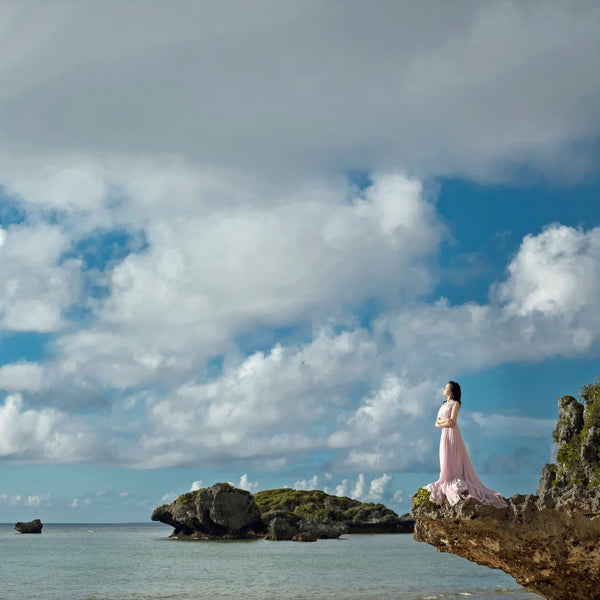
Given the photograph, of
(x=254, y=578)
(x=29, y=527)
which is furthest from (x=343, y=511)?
(x=254, y=578)

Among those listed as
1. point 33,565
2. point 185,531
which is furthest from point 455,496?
point 185,531

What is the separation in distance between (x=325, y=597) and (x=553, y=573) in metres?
24.6

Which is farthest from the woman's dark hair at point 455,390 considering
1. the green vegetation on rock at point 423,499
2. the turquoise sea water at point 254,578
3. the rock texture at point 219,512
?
the rock texture at point 219,512

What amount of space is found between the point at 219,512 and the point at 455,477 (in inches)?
3430

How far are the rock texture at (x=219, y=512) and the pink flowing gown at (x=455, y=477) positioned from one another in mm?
86194

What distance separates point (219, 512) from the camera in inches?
3907

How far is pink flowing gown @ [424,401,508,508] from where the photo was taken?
55.3 ft

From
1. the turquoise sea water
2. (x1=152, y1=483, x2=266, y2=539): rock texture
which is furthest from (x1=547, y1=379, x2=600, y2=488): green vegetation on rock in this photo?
(x1=152, y1=483, x2=266, y2=539): rock texture

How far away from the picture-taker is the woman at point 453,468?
16.9 metres

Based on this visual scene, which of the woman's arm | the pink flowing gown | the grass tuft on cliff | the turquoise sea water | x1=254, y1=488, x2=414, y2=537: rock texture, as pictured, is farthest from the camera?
x1=254, y1=488, x2=414, y2=537: rock texture

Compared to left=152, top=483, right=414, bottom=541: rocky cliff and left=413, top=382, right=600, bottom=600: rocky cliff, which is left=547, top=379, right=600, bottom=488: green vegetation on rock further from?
left=152, top=483, right=414, bottom=541: rocky cliff

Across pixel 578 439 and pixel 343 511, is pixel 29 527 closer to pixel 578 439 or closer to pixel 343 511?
pixel 343 511

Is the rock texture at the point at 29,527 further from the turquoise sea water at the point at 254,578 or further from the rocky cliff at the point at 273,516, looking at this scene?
the turquoise sea water at the point at 254,578

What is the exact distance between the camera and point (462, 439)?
17.1 meters
